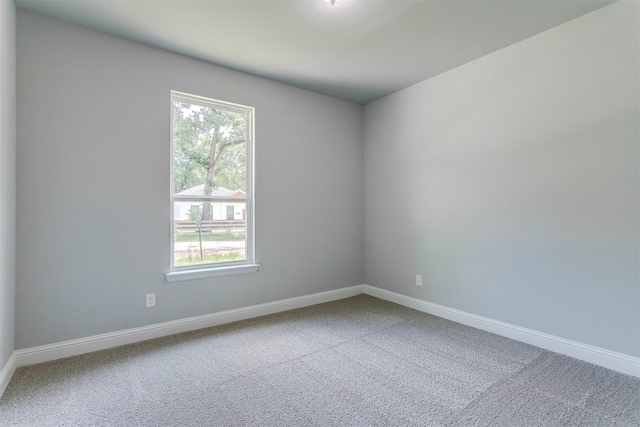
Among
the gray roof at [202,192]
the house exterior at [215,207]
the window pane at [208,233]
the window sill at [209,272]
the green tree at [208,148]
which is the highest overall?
the green tree at [208,148]

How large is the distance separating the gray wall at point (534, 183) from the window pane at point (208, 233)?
1.93 m

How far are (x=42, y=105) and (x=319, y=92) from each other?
8.78 ft

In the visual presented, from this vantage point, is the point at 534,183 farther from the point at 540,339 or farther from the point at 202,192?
the point at 202,192

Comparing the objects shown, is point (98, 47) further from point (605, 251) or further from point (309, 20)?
point (605, 251)

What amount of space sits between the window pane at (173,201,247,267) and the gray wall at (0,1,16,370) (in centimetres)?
110

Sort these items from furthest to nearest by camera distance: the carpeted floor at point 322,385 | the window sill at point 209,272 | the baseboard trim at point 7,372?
the window sill at point 209,272 < the baseboard trim at point 7,372 < the carpeted floor at point 322,385

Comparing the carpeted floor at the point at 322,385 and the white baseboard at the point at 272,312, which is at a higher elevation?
the white baseboard at the point at 272,312

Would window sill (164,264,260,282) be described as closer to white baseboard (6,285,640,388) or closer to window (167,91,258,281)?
window (167,91,258,281)

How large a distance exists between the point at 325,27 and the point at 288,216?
77.5 inches

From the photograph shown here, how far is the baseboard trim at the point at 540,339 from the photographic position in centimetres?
219

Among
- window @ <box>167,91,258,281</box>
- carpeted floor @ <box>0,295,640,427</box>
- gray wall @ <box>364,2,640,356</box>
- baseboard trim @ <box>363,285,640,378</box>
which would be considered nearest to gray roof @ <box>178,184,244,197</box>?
window @ <box>167,91,258,281</box>

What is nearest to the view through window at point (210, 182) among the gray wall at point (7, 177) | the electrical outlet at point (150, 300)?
the electrical outlet at point (150, 300)

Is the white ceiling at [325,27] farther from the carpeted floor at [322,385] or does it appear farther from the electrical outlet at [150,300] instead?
the carpeted floor at [322,385]

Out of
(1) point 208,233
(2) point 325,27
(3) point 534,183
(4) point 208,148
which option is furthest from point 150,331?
(3) point 534,183
